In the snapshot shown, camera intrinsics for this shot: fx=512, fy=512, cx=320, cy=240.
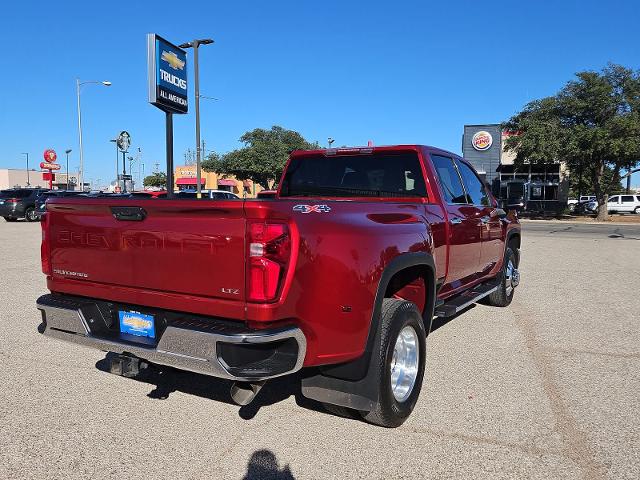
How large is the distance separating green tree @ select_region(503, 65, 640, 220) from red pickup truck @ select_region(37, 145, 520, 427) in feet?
89.4

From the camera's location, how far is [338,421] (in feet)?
11.5

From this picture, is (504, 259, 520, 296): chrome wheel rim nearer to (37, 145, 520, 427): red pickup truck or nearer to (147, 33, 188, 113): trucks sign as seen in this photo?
(37, 145, 520, 427): red pickup truck

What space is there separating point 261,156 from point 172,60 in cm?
3763

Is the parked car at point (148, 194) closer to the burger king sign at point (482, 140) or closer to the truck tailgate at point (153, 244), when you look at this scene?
the truck tailgate at point (153, 244)

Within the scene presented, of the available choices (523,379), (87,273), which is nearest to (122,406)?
(87,273)

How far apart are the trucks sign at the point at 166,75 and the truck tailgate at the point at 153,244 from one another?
7.27 meters

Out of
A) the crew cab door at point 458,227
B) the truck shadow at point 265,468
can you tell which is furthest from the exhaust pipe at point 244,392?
the crew cab door at point 458,227

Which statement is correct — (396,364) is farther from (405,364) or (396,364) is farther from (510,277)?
(510,277)

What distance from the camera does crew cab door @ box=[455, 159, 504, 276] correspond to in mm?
5395

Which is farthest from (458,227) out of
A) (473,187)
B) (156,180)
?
(156,180)

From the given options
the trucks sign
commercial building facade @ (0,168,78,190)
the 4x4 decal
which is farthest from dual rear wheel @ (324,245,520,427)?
commercial building facade @ (0,168,78,190)

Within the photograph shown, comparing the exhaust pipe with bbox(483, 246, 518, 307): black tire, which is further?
bbox(483, 246, 518, 307): black tire

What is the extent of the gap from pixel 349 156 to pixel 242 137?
48.8 m

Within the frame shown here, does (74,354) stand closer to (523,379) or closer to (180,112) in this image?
(523,379)
